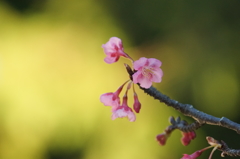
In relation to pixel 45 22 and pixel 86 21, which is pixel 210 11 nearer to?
pixel 86 21

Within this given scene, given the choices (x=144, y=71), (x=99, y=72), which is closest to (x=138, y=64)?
(x=144, y=71)

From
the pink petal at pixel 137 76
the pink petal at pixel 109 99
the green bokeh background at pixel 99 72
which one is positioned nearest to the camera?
the pink petal at pixel 137 76

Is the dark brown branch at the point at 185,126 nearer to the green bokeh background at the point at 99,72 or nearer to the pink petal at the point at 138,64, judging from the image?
the pink petal at the point at 138,64

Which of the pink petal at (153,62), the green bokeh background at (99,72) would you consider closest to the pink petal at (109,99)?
the pink petal at (153,62)

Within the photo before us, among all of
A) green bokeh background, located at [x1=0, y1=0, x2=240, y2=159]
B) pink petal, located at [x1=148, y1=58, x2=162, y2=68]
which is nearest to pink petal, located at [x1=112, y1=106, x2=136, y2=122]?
pink petal, located at [x1=148, y1=58, x2=162, y2=68]

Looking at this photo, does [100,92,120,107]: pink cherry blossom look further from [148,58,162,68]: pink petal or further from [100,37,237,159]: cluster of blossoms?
[148,58,162,68]: pink petal

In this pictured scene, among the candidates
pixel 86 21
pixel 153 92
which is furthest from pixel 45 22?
pixel 153 92
